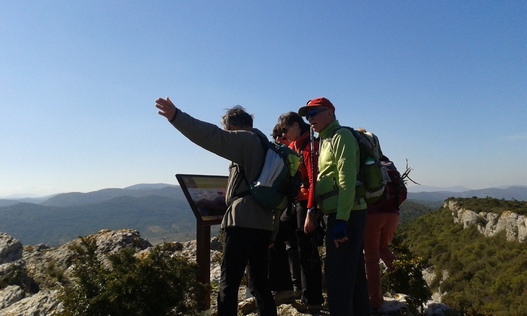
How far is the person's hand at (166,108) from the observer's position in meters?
3.18

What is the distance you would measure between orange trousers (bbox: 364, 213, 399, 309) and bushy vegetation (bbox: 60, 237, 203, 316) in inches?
87.6

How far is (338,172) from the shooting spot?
3.58 meters

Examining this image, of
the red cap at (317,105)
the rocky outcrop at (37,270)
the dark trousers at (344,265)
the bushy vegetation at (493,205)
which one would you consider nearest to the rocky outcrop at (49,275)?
the rocky outcrop at (37,270)

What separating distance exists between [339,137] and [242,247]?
1449 millimetres

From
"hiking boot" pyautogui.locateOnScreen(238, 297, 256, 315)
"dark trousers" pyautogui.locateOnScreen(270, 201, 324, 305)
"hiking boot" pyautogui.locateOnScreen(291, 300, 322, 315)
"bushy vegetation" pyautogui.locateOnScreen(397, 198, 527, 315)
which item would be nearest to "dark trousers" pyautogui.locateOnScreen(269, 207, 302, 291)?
"dark trousers" pyautogui.locateOnScreen(270, 201, 324, 305)

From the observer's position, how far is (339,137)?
11.9 feet

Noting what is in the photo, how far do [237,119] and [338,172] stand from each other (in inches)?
47.9

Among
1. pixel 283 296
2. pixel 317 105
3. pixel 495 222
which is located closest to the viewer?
pixel 317 105

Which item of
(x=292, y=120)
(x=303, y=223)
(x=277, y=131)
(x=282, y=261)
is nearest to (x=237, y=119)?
(x=292, y=120)

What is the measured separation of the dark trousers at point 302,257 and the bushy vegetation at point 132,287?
133 centimetres

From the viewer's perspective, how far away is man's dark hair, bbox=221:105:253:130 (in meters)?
3.97

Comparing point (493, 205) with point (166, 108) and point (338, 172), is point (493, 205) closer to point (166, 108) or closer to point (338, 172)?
point (338, 172)

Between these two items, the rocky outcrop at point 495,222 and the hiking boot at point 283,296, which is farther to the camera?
the rocky outcrop at point 495,222

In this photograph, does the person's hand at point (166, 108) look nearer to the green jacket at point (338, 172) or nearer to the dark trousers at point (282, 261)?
the green jacket at point (338, 172)
